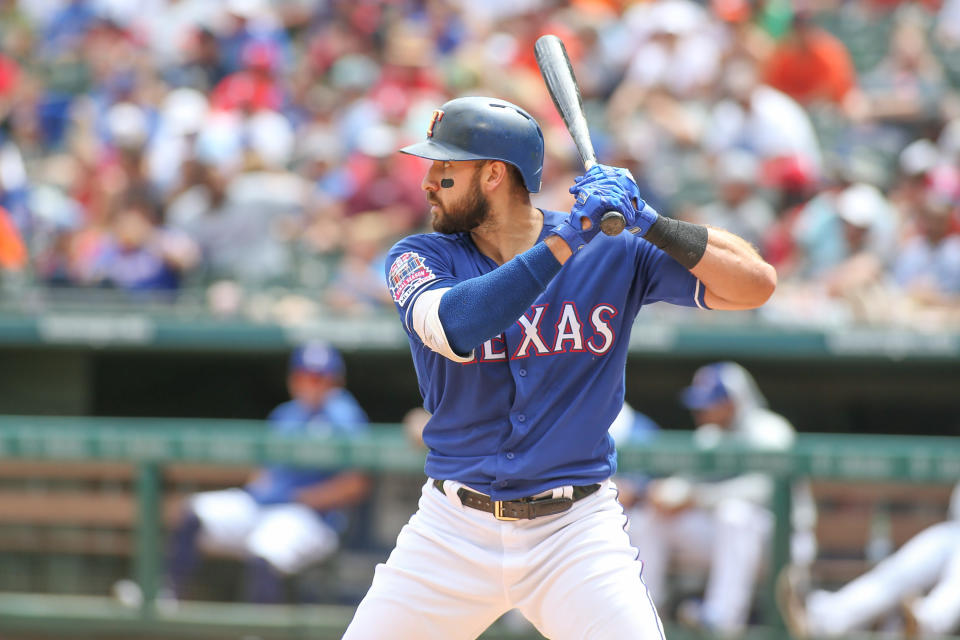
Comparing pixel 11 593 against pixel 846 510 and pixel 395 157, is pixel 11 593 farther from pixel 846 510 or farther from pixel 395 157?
pixel 846 510

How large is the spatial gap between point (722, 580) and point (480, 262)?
98.5 inches

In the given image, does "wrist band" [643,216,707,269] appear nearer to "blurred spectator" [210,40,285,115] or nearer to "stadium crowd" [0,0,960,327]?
"stadium crowd" [0,0,960,327]

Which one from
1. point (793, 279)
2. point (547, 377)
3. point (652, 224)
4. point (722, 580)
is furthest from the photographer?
point (793, 279)

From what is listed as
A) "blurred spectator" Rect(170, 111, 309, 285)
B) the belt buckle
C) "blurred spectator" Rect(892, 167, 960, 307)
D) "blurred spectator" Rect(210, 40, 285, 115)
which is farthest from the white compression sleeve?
"blurred spectator" Rect(210, 40, 285, 115)

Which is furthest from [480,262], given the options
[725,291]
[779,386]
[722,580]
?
[779,386]

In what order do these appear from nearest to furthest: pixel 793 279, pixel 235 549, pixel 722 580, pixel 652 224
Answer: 1. pixel 652 224
2. pixel 722 580
3. pixel 235 549
4. pixel 793 279

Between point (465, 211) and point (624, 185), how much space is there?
0.47 metres

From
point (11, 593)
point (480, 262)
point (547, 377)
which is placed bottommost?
point (11, 593)

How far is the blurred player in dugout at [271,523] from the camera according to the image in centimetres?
536

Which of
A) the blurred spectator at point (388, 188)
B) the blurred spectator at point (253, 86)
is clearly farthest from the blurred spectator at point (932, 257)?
the blurred spectator at point (253, 86)

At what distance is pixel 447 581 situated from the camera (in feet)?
9.67

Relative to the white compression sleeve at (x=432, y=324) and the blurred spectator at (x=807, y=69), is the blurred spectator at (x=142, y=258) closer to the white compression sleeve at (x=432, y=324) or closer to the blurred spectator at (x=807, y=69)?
the blurred spectator at (x=807, y=69)

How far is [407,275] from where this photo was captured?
2.94 m

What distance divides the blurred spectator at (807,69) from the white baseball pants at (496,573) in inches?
204
